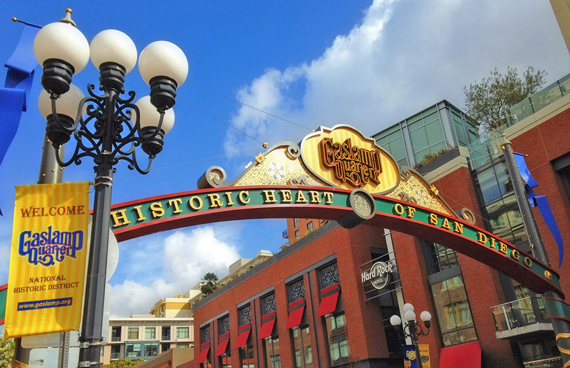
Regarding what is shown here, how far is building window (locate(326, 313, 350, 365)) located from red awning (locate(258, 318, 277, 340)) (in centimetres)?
552

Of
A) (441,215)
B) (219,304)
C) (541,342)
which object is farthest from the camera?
(219,304)

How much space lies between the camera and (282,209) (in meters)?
11.1

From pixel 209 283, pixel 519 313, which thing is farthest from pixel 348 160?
pixel 209 283

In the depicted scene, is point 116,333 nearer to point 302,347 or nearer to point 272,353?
point 272,353

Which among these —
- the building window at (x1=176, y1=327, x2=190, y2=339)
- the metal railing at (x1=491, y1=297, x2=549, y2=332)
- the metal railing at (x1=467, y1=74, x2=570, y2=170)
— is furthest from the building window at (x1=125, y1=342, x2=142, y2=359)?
the metal railing at (x1=491, y1=297, x2=549, y2=332)

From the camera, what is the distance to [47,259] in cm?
581

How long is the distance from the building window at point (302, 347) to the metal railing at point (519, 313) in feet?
42.1

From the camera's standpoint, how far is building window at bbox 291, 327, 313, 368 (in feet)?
104

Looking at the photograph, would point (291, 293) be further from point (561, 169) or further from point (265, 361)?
point (561, 169)

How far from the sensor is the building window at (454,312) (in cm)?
2469

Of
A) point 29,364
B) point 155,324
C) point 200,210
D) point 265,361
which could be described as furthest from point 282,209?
point 155,324

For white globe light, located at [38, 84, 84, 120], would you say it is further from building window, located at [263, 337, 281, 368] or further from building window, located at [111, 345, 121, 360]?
building window, located at [111, 345, 121, 360]

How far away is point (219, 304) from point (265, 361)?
8930mm

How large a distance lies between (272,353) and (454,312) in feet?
46.9
